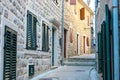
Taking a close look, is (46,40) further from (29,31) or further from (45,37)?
(29,31)

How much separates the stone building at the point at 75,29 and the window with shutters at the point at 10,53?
12.6m

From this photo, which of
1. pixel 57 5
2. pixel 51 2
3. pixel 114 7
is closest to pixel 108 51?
pixel 114 7

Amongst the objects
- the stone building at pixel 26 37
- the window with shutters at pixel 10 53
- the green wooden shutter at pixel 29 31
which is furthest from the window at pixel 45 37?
the window with shutters at pixel 10 53

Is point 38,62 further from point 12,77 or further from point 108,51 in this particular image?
point 108,51

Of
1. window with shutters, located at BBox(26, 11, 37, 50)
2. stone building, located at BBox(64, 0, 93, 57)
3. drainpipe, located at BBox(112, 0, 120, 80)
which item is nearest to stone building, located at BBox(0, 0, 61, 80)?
window with shutters, located at BBox(26, 11, 37, 50)

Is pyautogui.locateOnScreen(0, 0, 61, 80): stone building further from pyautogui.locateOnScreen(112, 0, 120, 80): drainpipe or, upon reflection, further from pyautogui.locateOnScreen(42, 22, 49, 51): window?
pyautogui.locateOnScreen(112, 0, 120, 80): drainpipe

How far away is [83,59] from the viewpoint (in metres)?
→ 20.3

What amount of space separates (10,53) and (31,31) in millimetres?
3503

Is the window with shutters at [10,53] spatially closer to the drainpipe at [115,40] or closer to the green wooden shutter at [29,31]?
the green wooden shutter at [29,31]

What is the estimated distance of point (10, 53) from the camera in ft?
25.4

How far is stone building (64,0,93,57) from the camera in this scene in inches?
843

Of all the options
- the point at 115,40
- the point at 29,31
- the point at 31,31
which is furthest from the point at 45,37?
the point at 115,40

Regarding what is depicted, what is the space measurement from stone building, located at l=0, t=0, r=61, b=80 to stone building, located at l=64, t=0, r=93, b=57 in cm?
405

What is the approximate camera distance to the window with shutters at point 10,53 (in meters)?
7.23
